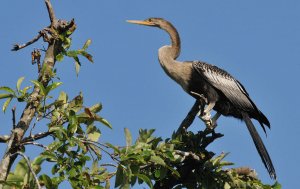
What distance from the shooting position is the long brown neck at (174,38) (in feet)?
30.2

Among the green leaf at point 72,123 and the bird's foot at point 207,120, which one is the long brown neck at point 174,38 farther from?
the green leaf at point 72,123

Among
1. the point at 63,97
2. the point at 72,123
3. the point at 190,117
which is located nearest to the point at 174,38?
the point at 190,117

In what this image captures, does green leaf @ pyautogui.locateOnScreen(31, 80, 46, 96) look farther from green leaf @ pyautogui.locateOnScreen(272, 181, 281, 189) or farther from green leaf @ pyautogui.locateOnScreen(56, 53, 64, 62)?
green leaf @ pyautogui.locateOnScreen(272, 181, 281, 189)

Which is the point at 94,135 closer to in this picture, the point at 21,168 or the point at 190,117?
the point at 21,168

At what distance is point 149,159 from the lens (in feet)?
16.0

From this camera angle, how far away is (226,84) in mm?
8914

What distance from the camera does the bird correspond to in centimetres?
849

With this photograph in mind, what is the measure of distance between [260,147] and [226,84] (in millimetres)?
1370

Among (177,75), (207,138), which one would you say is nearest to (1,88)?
(207,138)

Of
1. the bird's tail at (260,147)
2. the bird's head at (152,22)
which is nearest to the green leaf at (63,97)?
the bird's tail at (260,147)

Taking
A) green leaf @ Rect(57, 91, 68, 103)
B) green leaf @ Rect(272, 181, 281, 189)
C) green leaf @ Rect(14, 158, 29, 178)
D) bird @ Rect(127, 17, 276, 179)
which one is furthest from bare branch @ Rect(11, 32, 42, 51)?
bird @ Rect(127, 17, 276, 179)

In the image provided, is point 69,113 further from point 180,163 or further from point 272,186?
point 272,186

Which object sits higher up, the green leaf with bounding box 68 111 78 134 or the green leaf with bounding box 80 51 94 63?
the green leaf with bounding box 80 51 94 63

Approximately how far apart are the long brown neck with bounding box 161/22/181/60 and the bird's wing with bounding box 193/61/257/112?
349 millimetres
